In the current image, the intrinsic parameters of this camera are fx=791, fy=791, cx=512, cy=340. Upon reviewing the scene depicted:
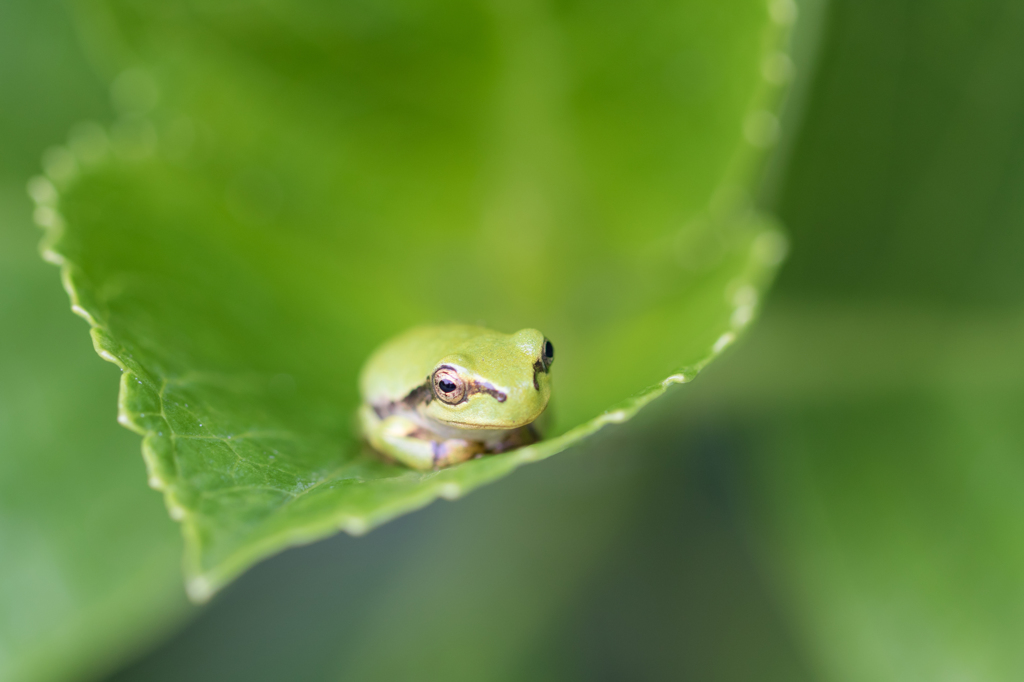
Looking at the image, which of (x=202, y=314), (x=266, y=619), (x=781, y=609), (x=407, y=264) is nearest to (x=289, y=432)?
(x=202, y=314)

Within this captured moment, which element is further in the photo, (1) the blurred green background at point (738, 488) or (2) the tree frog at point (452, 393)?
(1) the blurred green background at point (738, 488)

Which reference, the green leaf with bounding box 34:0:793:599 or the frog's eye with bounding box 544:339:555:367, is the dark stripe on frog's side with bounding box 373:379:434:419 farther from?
the frog's eye with bounding box 544:339:555:367

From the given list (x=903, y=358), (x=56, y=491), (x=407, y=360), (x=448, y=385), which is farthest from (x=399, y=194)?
(x=903, y=358)

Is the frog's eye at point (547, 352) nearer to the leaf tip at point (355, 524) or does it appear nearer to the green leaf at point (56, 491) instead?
the leaf tip at point (355, 524)

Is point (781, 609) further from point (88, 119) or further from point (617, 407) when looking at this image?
point (88, 119)

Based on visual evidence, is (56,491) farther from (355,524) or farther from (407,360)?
(355,524)

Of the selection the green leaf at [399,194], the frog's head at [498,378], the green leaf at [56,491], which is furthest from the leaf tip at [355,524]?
the green leaf at [56,491]
